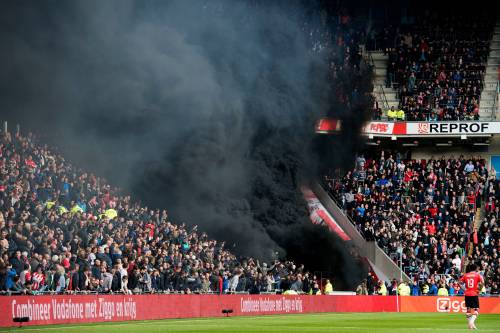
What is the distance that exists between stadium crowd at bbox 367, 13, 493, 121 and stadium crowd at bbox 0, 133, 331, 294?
22049 mm

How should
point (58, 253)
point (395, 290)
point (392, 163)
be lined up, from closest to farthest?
point (58, 253), point (395, 290), point (392, 163)

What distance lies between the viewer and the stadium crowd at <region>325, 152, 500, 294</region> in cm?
5116

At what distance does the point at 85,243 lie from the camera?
3197 centimetres

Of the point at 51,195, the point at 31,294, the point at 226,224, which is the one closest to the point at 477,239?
the point at 226,224

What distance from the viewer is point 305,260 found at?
51.6m

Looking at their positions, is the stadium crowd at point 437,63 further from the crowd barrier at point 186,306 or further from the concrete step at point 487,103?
the crowd barrier at point 186,306

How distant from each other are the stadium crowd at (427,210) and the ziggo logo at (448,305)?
7.09 ft

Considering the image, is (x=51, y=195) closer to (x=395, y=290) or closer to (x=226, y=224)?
(x=226, y=224)

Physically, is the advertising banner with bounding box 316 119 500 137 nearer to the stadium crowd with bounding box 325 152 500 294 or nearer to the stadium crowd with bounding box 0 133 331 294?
the stadium crowd with bounding box 325 152 500 294

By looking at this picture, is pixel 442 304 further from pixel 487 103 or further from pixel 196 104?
pixel 487 103

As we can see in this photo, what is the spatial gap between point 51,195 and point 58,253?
15.5ft

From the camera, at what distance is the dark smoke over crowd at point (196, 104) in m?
44.7

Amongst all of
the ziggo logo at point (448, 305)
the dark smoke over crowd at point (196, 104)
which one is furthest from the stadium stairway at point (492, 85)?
the ziggo logo at point (448, 305)

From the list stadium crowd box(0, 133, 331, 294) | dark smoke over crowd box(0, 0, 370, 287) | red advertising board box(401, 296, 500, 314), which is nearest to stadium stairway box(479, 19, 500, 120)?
dark smoke over crowd box(0, 0, 370, 287)
